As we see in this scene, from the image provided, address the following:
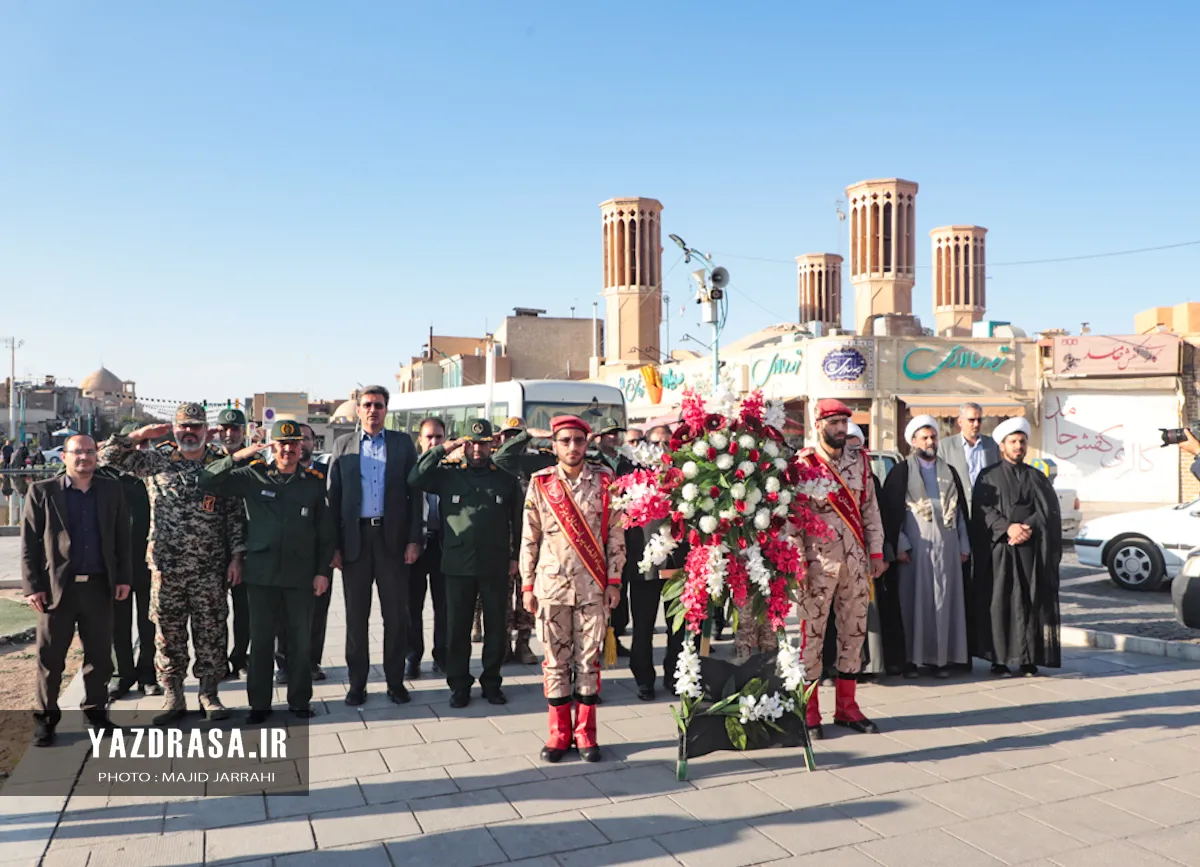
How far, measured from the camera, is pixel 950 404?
2605cm

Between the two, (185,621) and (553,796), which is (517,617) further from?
(553,796)

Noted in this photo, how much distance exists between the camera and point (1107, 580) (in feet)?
39.0

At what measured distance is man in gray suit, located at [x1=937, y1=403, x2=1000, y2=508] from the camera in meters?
7.44

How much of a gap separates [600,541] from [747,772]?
1.44 meters

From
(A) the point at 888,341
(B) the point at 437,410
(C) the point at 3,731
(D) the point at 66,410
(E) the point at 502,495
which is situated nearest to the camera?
(C) the point at 3,731

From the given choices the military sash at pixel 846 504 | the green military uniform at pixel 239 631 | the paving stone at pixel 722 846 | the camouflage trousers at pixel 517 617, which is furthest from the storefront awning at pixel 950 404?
the paving stone at pixel 722 846

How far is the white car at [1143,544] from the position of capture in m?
10.9

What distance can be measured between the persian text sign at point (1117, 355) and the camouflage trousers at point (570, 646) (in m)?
24.6

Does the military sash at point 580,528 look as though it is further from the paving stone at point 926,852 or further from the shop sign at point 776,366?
the shop sign at point 776,366

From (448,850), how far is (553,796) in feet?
2.38

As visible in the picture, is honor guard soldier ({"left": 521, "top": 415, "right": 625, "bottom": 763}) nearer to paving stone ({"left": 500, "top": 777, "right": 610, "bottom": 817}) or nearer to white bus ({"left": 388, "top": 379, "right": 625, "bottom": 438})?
paving stone ({"left": 500, "top": 777, "right": 610, "bottom": 817})

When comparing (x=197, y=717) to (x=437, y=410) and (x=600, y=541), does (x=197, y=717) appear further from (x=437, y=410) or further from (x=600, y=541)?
(x=437, y=410)

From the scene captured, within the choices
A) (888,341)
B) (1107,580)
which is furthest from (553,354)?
(1107,580)

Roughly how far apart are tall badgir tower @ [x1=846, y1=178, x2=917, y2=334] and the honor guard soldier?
39916 mm
